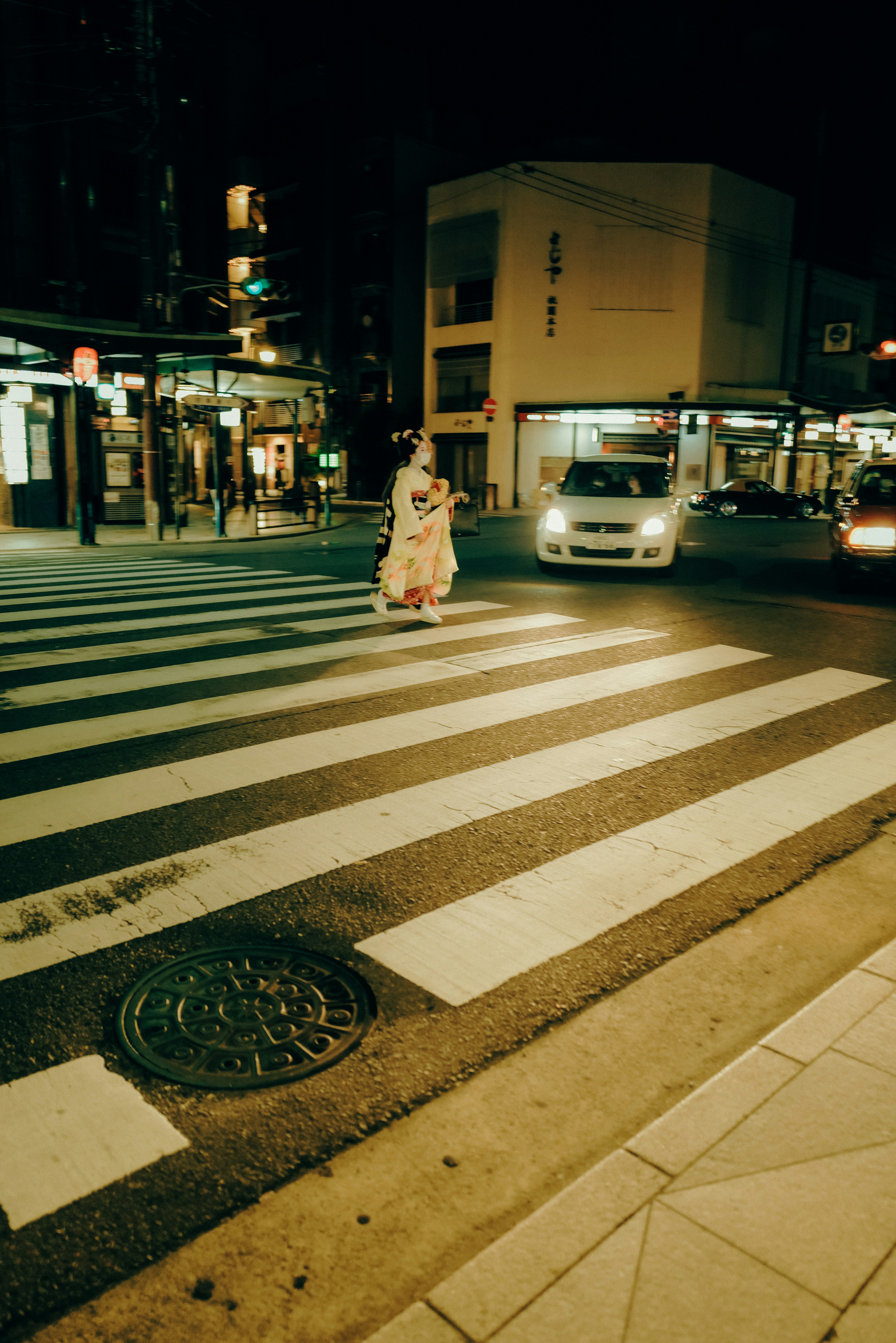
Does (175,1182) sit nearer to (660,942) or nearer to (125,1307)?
(125,1307)

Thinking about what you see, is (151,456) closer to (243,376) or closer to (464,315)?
(243,376)

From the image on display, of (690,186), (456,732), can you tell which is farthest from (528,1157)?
(690,186)

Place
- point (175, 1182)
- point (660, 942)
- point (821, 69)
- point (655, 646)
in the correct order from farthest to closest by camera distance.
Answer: point (821, 69), point (655, 646), point (660, 942), point (175, 1182)

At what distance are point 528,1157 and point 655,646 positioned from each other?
6.91 metres

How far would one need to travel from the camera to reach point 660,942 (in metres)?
3.36

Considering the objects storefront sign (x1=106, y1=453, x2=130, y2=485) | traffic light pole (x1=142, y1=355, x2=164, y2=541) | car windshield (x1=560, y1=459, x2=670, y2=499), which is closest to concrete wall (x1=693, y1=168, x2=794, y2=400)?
storefront sign (x1=106, y1=453, x2=130, y2=485)

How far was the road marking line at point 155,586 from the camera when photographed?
11.0 m

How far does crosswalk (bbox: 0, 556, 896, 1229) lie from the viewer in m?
3.27

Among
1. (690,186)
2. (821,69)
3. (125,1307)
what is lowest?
(125,1307)

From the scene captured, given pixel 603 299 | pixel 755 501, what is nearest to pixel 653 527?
pixel 755 501

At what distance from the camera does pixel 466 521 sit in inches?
904

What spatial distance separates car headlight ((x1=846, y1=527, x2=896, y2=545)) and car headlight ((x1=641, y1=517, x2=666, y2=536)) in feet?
8.12

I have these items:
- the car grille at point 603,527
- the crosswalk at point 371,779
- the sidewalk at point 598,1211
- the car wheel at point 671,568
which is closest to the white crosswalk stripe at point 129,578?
the crosswalk at point 371,779

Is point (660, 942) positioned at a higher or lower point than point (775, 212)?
lower
